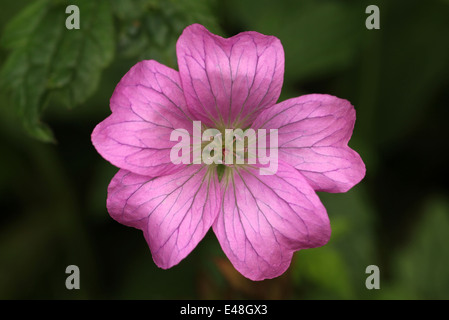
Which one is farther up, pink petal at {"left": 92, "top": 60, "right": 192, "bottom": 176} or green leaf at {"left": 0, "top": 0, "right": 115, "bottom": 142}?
green leaf at {"left": 0, "top": 0, "right": 115, "bottom": 142}

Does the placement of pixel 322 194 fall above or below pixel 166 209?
below

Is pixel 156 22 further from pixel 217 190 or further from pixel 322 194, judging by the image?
pixel 322 194

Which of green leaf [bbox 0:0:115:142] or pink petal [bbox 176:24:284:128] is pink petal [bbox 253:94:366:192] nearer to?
pink petal [bbox 176:24:284:128]

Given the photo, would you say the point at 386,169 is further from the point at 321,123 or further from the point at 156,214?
the point at 156,214

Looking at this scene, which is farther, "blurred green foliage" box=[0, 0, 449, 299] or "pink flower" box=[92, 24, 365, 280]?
"blurred green foliage" box=[0, 0, 449, 299]

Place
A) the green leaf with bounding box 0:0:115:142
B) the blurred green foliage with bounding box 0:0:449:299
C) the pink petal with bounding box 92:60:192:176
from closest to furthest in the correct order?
the pink petal with bounding box 92:60:192:176
the green leaf with bounding box 0:0:115:142
the blurred green foliage with bounding box 0:0:449:299

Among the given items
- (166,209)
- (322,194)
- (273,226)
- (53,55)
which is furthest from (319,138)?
(322,194)

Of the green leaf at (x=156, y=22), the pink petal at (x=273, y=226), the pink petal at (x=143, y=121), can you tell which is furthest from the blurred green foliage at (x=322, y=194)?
the pink petal at (x=143, y=121)

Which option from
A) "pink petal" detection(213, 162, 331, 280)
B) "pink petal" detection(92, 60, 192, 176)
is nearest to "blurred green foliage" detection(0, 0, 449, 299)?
"pink petal" detection(213, 162, 331, 280)
